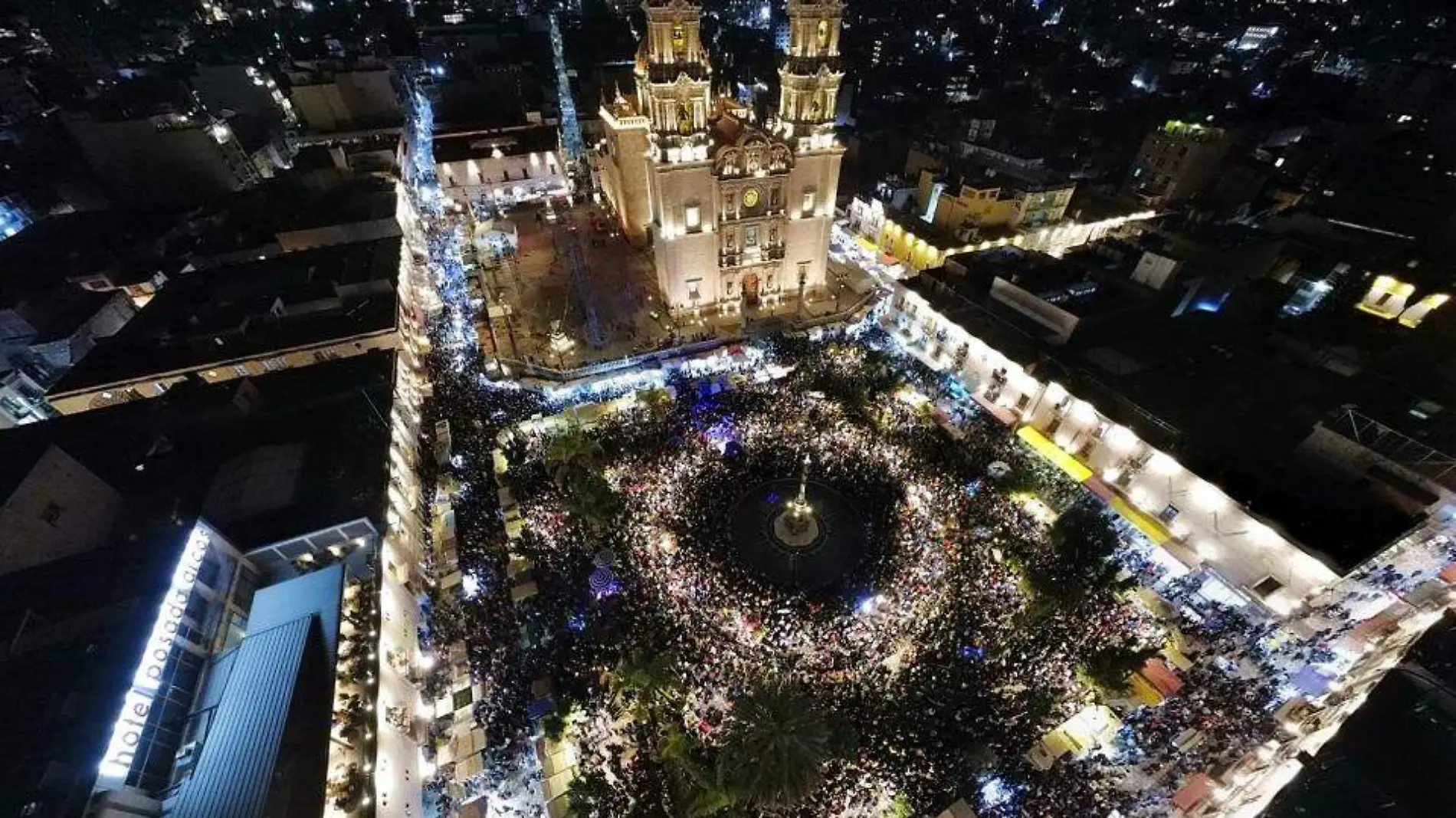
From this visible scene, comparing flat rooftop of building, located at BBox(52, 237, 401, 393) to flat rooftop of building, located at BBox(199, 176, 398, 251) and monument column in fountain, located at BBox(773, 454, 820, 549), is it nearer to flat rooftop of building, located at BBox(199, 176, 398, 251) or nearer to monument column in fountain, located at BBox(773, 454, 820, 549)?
flat rooftop of building, located at BBox(199, 176, 398, 251)

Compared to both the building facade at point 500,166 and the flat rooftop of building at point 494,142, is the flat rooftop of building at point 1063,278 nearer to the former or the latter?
the building facade at point 500,166

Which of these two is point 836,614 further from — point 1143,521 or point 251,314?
point 251,314

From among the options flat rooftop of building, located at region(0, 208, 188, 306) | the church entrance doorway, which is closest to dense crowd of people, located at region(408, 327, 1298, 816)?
the church entrance doorway

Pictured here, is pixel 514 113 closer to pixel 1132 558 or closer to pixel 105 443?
pixel 105 443

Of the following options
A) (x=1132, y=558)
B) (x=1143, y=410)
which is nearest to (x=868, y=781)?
(x=1132, y=558)

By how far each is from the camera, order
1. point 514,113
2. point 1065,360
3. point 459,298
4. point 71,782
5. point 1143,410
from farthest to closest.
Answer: point 514,113 < point 459,298 < point 1065,360 < point 1143,410 < point 71,782

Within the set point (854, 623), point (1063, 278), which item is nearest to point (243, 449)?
point (854, 623)
